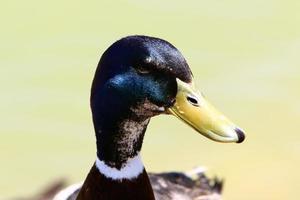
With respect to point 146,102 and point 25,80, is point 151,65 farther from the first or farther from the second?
point 25,80

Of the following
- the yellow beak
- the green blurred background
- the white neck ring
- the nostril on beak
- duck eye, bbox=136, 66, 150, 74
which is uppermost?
duck eye, bbox=136, 66, 150, 74

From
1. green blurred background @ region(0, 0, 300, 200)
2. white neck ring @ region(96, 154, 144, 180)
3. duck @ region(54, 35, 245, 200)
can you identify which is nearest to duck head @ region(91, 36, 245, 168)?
duck @ region(54, 35, 245, 200)

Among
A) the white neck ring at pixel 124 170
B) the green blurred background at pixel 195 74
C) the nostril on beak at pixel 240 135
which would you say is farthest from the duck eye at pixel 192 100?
the green blurred background at pixel 195 74

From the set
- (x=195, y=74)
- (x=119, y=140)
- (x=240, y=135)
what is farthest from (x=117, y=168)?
(x=195, y=74)

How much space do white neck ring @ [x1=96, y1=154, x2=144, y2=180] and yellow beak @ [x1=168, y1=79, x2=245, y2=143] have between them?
0.31 metres

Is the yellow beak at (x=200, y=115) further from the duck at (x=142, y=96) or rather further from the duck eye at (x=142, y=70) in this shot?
the duck eye at (x=142, y=70)

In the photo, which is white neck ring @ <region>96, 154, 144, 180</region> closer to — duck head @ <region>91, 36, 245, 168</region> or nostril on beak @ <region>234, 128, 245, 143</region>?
duck head @ <region>91, 36, 245, 168</region>

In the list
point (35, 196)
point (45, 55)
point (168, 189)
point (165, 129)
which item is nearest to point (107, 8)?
point (45, 55)

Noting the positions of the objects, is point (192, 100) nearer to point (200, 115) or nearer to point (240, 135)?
point (200, 115)

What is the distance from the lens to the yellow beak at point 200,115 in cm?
344

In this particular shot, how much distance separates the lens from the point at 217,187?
4781 mm

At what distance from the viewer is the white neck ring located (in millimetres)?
3693

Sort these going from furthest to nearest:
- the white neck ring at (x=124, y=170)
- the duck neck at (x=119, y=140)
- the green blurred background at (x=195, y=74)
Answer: the green blurred background at (x=195, y=74) → the white neck ring at (x=124, y=170) → the duck neck at (x=119, y=140)

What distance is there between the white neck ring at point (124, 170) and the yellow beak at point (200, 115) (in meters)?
0.31
